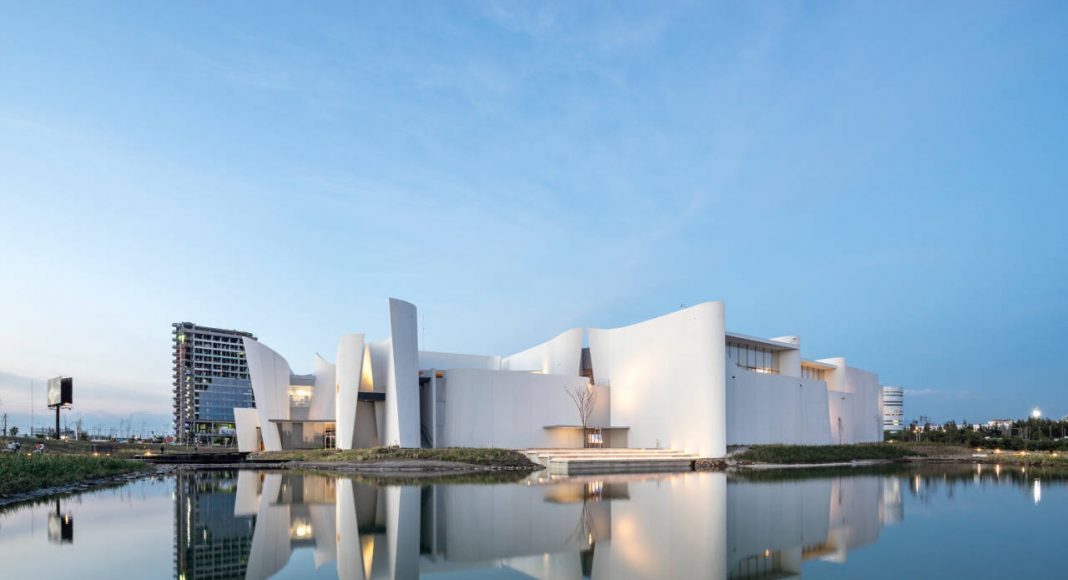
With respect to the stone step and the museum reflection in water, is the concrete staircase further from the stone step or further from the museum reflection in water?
the museum reflection in water

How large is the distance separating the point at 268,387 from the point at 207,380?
8181 cm

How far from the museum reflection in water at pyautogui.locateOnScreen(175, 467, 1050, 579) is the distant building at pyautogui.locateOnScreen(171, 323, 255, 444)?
90810 mm

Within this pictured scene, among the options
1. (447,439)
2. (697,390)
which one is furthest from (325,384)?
(697,390)

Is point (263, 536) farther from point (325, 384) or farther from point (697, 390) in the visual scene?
point (325, 384)

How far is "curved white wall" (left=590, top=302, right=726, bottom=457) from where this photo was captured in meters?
36.2

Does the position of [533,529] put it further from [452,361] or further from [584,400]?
[452,361]

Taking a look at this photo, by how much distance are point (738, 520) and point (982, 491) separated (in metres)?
11.7

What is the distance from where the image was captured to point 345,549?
10516 mm

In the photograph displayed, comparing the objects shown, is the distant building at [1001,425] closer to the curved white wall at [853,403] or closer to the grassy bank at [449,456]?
the curved white wall at [853,403]

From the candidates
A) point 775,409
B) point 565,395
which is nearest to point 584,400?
point 565,395

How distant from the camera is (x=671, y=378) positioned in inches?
1527

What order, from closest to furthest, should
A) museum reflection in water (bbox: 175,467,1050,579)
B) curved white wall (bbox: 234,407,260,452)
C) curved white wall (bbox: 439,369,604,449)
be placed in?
museum reflection in water (bbox: 175,467,1050,579) < curved white wall (bbox: 439,369,604,449) < curved white wall (bbox: 234,407,260,452)

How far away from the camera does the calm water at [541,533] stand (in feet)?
30.3

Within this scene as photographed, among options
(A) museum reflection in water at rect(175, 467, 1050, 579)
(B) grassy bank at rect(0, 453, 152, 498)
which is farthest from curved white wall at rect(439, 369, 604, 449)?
(A) museum reflection in water at rect(175, 467, 1050, 579)
